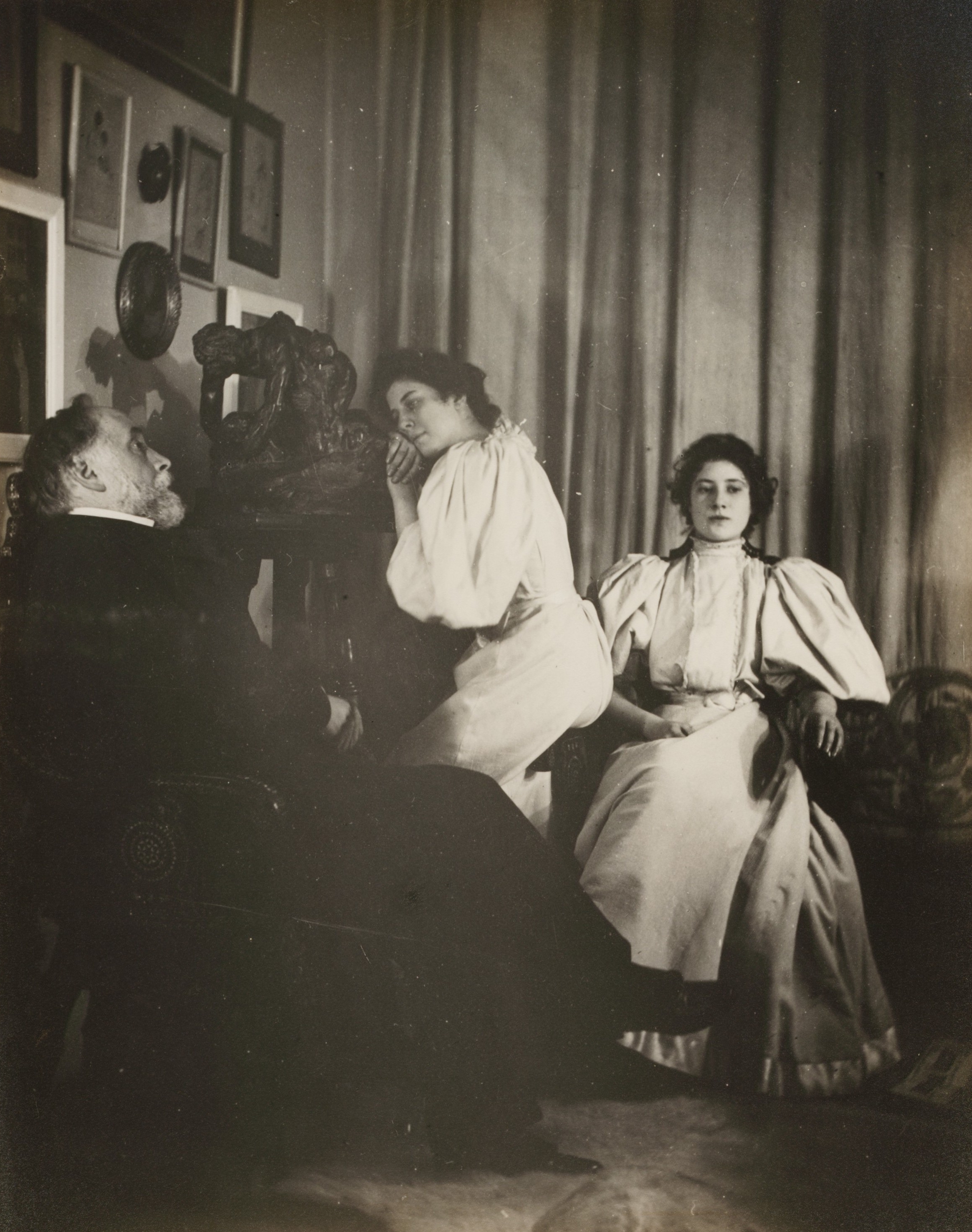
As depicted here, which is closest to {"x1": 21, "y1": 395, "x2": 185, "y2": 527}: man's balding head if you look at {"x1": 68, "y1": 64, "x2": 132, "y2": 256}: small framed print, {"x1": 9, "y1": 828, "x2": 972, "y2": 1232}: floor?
{"x1": 68, "y1": 64, "x2": 132, "y2": 256}: small framed print

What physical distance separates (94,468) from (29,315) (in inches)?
14.6

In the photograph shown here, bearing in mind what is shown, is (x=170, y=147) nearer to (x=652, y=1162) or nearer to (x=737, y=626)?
(x=737, y=626)

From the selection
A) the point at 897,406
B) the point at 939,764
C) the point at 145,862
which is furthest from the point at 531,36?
the point at 145,862

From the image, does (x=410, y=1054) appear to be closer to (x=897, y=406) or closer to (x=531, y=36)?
(x=897, y=406)

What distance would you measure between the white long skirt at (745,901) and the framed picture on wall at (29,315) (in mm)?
1535

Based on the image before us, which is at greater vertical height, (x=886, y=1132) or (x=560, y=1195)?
(x=886, y=1132)

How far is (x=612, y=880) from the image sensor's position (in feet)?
6.82

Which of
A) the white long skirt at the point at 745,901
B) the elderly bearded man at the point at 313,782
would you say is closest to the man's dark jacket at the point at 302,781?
the elderly bearded man at the point at 313,782

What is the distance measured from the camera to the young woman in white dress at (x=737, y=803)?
80.8 inches

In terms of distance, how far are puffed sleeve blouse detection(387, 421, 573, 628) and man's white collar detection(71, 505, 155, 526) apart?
0.63 metres

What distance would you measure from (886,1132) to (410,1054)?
3.36 feet

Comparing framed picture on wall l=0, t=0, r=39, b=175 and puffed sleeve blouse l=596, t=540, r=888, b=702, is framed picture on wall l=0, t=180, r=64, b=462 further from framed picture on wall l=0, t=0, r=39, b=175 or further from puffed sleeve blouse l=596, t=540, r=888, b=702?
puffed sleeve blouse l=596, t=540, r=888, b=702

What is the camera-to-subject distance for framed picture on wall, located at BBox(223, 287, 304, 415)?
7.23 ft

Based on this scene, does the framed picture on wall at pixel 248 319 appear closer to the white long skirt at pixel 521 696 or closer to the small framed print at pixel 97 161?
the small framed print at pixel 97 161
